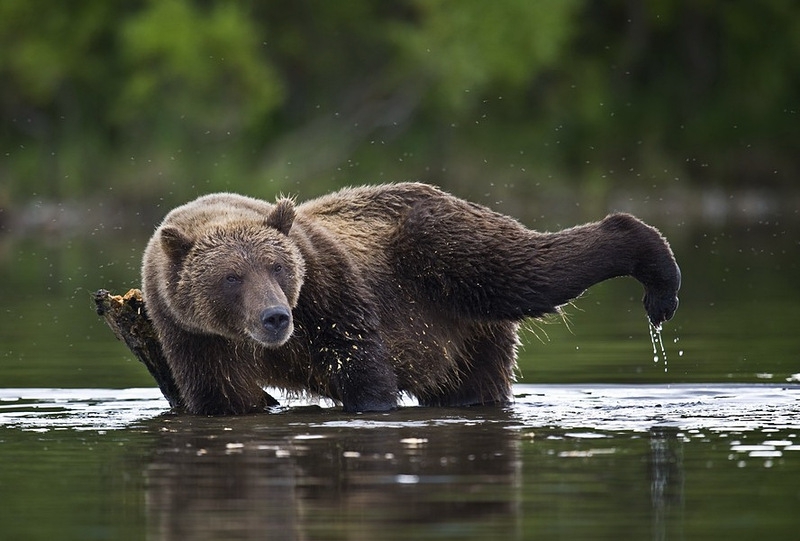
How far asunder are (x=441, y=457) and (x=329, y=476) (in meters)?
0.65

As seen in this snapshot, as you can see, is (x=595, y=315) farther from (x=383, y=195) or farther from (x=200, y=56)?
(x=200, y=56)

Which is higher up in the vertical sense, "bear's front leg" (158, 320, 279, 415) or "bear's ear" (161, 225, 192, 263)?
"bear's ear" (161, 225, 192, 263)

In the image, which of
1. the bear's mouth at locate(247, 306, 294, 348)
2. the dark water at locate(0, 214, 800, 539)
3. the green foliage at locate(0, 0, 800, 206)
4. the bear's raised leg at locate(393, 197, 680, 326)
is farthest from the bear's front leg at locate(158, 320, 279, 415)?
the green foliage at locate(0, 0, 800, 206)

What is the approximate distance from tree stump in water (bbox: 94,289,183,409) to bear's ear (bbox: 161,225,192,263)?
30.6 inches

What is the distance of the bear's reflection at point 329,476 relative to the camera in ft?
19.8

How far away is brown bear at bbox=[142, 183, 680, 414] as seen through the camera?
886 centimetres

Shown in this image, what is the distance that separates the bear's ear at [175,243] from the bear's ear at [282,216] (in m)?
0.47

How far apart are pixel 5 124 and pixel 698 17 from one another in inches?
723

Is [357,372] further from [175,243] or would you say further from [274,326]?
[175,243]

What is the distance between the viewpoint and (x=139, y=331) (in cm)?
971

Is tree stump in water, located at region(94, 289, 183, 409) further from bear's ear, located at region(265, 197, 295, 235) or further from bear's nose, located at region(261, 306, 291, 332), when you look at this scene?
bear's nose, located at region(261, 306, 291, 332)

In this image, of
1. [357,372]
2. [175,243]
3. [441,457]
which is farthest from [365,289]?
[441,457]

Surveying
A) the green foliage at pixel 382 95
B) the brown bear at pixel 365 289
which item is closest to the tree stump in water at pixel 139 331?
the brown bear at pixel 365 289

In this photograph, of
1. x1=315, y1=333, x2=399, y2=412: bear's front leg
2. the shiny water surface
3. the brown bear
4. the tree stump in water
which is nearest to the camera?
the shiny water surface
